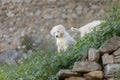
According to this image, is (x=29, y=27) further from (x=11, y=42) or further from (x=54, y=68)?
(x=54, y=68)

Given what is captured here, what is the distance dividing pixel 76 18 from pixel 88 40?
606 cm

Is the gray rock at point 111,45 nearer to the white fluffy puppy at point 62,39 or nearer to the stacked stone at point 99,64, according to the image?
the stacked stone at point 99,64

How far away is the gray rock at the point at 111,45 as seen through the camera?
243 inches

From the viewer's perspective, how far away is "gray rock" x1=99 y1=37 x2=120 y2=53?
20.2 feet

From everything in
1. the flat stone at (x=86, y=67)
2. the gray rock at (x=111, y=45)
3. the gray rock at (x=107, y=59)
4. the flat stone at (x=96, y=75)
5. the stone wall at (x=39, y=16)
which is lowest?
the flat stone at (x=96, y=75)

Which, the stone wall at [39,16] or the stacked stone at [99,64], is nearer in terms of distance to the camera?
the stacked stone at [99,64]

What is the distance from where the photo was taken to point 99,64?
6242mm

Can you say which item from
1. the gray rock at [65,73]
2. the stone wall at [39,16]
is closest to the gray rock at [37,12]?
the stone wall at [39,16]

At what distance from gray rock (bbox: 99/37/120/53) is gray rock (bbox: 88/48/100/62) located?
0.07m

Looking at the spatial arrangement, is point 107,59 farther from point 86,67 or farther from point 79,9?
point 79,9

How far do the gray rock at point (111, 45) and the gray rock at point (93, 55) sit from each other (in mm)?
70

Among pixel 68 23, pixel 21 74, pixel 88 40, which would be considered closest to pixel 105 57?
pixel 88 40

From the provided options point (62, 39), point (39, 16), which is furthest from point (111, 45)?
point (39, 16)

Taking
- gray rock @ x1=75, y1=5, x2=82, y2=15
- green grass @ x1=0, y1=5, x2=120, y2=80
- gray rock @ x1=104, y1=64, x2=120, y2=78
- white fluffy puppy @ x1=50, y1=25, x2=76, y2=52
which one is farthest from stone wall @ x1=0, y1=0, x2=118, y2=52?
gray rock @ x1=104, y1=64, x2=120, y2=78
